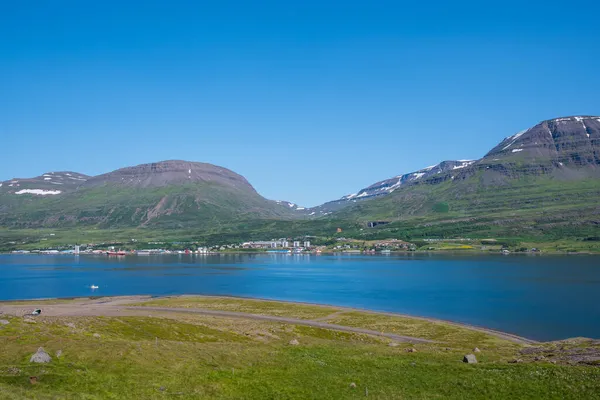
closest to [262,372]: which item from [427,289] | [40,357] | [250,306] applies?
[40,357]

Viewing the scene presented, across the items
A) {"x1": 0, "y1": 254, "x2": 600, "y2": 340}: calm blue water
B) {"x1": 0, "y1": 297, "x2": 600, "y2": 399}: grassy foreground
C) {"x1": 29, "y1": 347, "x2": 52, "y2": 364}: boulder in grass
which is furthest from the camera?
{"x1": 0, "y1": 254, "x2": 600, "y2": 340}: calm blue water

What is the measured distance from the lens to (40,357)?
111ft

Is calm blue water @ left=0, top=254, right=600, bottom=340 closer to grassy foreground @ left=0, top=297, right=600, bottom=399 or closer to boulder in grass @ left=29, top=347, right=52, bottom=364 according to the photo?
grassy foreground @ left=0, top=297, right=600, bottom=399

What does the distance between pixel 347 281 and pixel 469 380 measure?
442ft

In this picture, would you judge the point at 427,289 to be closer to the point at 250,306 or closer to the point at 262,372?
the point at 250,306

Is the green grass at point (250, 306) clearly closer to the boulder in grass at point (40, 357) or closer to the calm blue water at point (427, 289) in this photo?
the calm blue water at point (427, 289)

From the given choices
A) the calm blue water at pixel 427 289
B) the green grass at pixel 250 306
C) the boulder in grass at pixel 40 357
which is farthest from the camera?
the green grass at pixel 250 306

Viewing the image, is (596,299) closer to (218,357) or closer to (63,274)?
(218,357)

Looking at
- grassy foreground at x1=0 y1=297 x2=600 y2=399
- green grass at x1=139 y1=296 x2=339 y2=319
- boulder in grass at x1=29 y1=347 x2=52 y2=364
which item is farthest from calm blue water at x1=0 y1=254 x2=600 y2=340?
boulder in grass at x1=29 y1=347 x2=52 y2=364

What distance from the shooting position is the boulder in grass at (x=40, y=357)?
110 ft

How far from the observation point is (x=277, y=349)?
46.2m

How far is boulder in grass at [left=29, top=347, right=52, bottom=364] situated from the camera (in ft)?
110

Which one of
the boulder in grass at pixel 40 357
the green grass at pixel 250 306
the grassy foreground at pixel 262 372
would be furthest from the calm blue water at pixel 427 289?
the boulder in grass at pixel 40 357

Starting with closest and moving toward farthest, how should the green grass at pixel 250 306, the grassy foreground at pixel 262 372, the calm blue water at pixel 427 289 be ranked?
the grassy foreground at pixel 262 372
the calm blue water at pixel 427 289
the green grass at pixel 250 306
